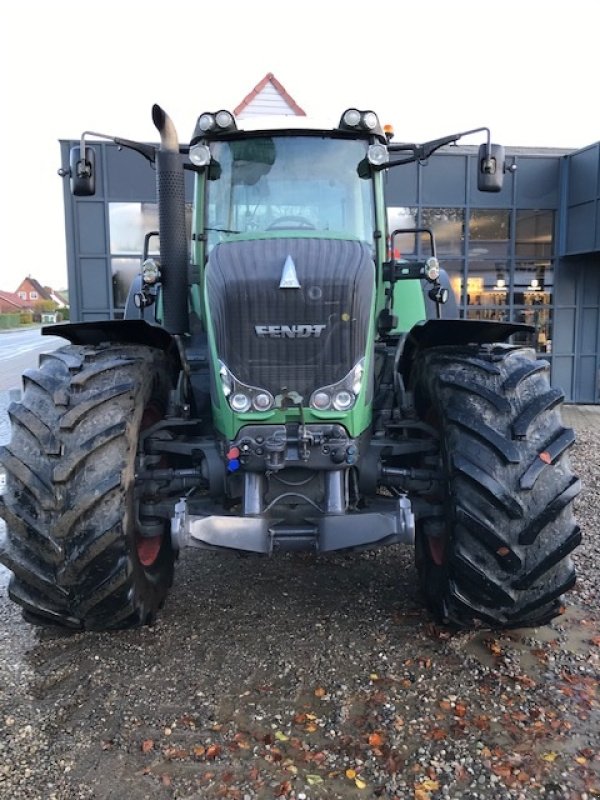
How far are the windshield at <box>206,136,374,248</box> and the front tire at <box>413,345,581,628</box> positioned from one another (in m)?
1.23

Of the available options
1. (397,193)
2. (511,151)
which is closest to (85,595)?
(397,193)

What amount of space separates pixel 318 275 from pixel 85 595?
191 cm

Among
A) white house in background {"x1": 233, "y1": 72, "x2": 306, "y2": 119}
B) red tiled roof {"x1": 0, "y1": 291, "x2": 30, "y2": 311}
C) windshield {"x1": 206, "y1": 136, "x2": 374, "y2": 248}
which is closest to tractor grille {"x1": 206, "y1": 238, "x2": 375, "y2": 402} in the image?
windshield {"x1": 206, "y1": 136, "x2": 374, "y2": 248}

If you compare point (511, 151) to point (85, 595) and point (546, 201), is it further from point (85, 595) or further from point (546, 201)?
point (85, 595)

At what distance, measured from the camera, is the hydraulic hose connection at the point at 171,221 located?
13.9 feet

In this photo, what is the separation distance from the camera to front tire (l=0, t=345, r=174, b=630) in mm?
3191

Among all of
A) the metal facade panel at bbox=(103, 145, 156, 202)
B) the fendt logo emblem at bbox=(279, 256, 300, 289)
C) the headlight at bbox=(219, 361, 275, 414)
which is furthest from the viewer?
the metal facade panel at bbox=(103, 145, 156, 202)

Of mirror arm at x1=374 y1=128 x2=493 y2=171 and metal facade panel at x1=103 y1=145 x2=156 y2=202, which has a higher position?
metal facade panel at x1=103 y1=145 x2=156 y2=202

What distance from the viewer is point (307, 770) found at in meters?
2.68

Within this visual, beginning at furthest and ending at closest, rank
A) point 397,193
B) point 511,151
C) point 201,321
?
point 511,151, point 397,193, point 201,321

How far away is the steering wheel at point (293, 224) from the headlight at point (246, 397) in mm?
985

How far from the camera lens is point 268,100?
13906 millimetres

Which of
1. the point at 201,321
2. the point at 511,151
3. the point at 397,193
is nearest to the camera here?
the point at 201,321

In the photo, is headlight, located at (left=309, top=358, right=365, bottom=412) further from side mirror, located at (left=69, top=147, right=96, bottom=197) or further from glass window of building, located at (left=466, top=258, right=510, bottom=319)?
glass window of building, located at (left=466, top=258, right=510, bottom=319)
